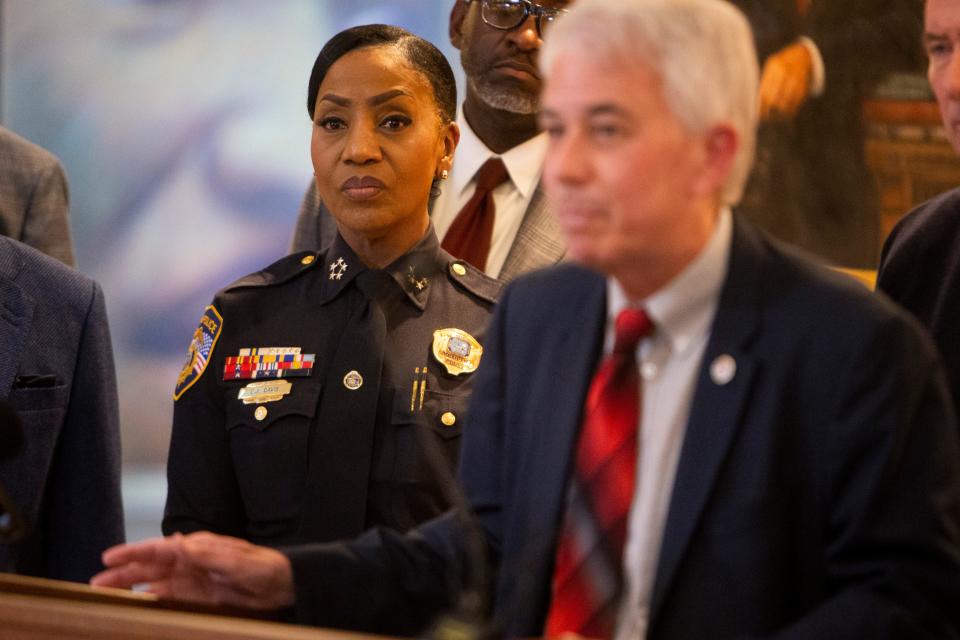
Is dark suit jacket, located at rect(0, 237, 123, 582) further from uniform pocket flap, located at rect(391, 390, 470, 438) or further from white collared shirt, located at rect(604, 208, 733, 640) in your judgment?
white collared shirt, located at rect(604, 208, 733, 640)

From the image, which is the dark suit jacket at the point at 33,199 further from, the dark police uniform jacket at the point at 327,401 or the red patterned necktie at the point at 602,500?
the red patterned necktie at the point at 602,500

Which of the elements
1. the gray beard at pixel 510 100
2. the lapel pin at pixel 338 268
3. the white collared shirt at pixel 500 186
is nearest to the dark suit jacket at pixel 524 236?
the white collared shirt at pixel 500 186

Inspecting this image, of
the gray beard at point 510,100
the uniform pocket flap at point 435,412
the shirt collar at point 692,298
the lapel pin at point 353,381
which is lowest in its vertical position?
the uniform pocket flap at point 435,412

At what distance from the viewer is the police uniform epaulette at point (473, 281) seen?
7.90 feet

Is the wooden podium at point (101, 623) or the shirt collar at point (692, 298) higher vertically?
the shirt collar at point (692, 298)

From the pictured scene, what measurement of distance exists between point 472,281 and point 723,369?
0.95m

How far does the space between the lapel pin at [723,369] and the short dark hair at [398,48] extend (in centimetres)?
105

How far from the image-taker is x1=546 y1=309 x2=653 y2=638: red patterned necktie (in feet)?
5.18

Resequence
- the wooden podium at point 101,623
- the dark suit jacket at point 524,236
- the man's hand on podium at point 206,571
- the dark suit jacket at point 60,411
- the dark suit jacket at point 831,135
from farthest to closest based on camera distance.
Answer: the dark suit jacket at point 831,135 → the dark suit jacket at point 524,236 → the dark suit jacket at point 60,411 → the man's hand on podium at point 206,571 → the wooden podium at point 101,623

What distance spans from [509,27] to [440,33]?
4.34 ft

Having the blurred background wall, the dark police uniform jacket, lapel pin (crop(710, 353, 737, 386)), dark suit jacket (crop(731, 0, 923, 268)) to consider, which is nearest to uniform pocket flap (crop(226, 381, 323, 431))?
the dark police uniform jacket

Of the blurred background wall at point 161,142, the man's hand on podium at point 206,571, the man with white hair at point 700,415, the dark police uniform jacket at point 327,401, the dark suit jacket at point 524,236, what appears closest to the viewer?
the man with white hair at point 700,415

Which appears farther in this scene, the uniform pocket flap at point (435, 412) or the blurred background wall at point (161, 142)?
the blurred background wall at point (161, 142)

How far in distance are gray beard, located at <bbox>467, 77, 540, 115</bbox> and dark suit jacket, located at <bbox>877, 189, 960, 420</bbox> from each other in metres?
0.97
